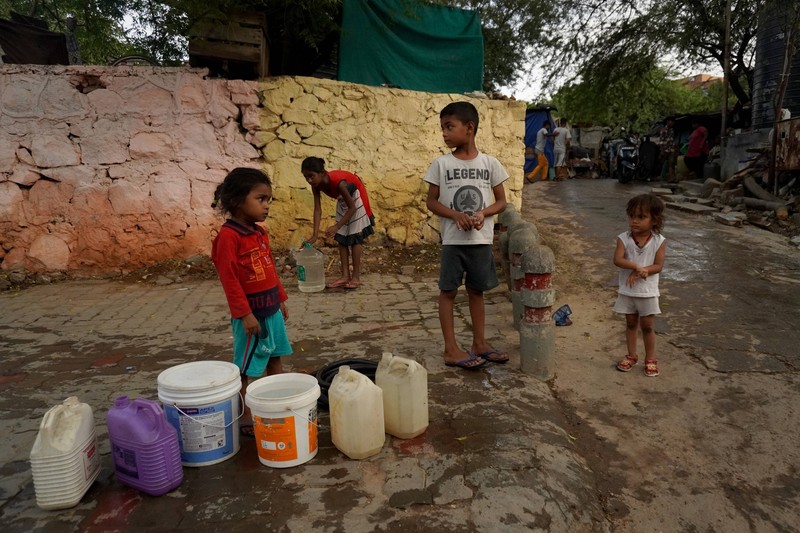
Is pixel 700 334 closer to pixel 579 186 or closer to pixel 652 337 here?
pixel 652 337

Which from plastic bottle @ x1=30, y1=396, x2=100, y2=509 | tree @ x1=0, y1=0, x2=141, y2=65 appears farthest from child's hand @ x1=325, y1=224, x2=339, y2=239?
tree @ x1=0, y1=0, x2=141, y2=65

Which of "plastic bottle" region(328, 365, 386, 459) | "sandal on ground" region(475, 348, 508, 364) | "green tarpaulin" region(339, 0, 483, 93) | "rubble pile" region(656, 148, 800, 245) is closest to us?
"plastic bottle" region(328, 365, 386, 459)

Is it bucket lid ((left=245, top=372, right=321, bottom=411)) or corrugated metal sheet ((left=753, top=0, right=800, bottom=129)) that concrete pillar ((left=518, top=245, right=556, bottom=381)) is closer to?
bucket lid ((left=245, top=372, right=321, bottom=411))

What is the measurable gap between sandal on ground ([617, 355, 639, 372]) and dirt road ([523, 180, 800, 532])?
5 cm

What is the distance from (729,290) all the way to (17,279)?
26.1 ft

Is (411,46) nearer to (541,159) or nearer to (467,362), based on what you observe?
(467,362)

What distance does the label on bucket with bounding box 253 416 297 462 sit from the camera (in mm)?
2451

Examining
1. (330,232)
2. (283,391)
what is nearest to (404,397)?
(283,391)

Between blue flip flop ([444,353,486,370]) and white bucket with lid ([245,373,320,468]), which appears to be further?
blue flip flop ([444,353,486,370])

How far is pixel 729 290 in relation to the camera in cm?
535

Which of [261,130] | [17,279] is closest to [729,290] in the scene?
[261,130]

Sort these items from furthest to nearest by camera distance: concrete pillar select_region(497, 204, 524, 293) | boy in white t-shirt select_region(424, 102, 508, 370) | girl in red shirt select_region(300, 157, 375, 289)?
girl in red shirt select_region(300, 157, 375, 289) → concrete pillar select_region(497, 204, 524, 293) → boy in white t-shirt select_region(424, 102, 508, 370)

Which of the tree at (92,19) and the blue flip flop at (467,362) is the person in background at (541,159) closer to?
the tree at (92,19)

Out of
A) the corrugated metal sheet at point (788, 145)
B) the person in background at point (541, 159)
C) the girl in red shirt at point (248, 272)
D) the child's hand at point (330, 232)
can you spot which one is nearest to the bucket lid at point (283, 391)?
the girl in red shirt at point (248, 272)
